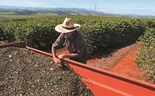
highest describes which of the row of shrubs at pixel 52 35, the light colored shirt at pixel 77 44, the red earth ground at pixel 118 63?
the light colored shirt at pixel 77 44

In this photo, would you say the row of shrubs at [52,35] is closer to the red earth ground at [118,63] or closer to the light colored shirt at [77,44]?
the red earth ground at [118,63]

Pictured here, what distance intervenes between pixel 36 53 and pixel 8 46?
74 cm

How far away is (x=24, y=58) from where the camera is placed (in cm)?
546

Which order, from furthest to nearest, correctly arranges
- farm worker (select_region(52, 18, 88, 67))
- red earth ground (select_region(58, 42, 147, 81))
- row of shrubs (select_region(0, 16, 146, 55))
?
row of shrubs (select_region(0, 16, 146, 55)), red earth ground (select_region(58, 42, 147, 81)), farm worker (select_region(52, 18, 88, 67))

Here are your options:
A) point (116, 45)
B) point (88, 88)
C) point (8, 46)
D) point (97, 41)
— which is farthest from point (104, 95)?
point (116, 45)

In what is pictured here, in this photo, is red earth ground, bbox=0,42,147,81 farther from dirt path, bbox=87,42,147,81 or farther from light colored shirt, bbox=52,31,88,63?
light colored shirt, bbox=52,31,88,63

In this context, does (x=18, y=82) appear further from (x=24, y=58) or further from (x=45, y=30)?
(x=45, y=30)

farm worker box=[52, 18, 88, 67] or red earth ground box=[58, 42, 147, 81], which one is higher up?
farm worker box=[52, 18, 88, 67]

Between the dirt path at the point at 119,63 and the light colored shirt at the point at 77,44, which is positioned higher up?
the light colored shirt at the point at 77,44

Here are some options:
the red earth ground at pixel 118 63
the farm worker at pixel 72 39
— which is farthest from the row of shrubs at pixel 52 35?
the farm worker at pixel 72 39

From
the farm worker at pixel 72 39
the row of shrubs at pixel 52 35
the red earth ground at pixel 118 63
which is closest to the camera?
the farm worker at pixel 72 39

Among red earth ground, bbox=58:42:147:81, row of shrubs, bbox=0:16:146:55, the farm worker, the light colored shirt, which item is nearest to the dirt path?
red earth ground, bbox=58:42:147:81

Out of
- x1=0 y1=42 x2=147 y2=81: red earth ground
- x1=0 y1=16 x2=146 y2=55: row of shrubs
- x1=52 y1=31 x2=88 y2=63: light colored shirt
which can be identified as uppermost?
x1=52 y1=31 x2=88 y2=63: light colored shirt

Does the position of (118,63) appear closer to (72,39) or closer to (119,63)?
(119,63)
